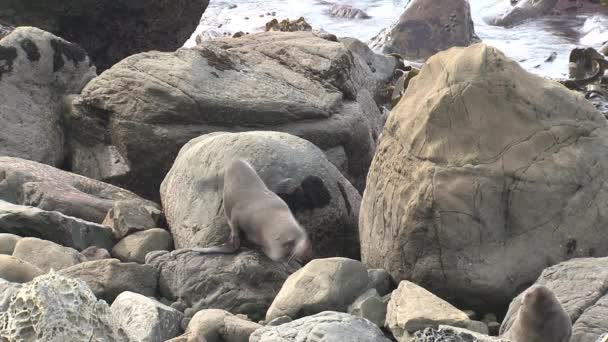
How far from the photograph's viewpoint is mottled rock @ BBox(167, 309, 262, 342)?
16.5 feet

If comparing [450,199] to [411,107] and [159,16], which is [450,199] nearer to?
[411,107]

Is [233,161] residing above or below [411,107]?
below

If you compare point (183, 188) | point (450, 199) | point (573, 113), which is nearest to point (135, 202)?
point (183, 188)

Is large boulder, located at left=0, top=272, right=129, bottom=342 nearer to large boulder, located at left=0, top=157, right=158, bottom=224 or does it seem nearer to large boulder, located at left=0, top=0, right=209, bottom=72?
large boulder, located at left=0, top=157, right=158, bottom=224

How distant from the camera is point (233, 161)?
22.4 ft

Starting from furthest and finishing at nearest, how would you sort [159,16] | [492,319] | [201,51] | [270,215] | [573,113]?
1. [159,16]
2. [201,51]
3. [270,215]
4. [573,113]
5. [492,319]

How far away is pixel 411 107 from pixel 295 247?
1.11 meters

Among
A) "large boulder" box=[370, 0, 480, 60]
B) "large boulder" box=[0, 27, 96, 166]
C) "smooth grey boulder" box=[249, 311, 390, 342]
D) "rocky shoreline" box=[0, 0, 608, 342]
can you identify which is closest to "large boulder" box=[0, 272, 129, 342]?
"rocky shoreline" box=[0, 0, 608, 342]

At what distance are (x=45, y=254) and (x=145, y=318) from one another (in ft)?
4.53

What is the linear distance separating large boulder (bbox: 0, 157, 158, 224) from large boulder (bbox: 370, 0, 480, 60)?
10660mm

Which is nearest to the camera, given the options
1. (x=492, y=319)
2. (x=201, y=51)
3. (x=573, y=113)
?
(x=492, y=319)

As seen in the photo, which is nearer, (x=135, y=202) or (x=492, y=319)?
(x=492, y=319)

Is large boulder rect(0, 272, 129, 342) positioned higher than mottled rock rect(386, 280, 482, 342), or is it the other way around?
large boulder rect(0, 272, 129, 342)

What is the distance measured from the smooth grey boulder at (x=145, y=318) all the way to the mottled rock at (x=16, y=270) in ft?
1.86
